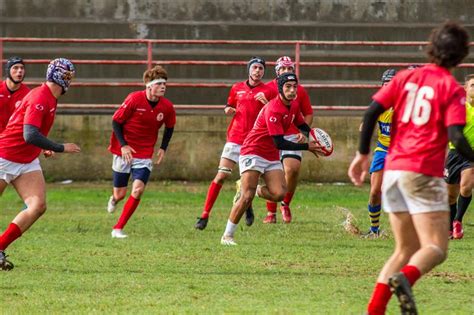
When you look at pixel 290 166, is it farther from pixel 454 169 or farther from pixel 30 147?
pixel 30 147

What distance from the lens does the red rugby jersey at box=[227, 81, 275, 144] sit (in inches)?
642

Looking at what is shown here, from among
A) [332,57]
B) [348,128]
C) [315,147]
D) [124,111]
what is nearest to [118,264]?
[315,147]

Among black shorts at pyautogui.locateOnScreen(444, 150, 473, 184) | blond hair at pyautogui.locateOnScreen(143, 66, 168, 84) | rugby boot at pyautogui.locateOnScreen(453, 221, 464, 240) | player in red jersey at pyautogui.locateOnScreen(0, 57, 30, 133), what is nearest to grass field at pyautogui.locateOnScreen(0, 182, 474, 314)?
rugby boot at pyautogui.locateOnScreen(453, 221, 464, 240)

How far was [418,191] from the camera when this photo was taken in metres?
7.95

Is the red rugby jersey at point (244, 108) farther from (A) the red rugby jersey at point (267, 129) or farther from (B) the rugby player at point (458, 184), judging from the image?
(B) the rugby player at point (458, 184)

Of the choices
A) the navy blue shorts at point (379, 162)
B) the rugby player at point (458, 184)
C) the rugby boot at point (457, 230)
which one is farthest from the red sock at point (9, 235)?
the rugby boot at point (457, 230)

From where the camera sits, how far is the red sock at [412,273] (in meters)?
7.77

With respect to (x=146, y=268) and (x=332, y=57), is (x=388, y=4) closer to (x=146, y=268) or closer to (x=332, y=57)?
(x=332, y=57)

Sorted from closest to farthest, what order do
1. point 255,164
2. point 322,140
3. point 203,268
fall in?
point 203,268 → point 322,140 → point 255,164

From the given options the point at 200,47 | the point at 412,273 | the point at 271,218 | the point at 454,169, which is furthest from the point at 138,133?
the point at 200,47

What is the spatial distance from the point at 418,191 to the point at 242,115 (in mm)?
8594

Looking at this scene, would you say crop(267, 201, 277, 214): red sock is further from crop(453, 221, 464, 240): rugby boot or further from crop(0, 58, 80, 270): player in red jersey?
crop(0, 58, 80, 270): player in red jersey

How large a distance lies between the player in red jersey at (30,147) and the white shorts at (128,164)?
336cm

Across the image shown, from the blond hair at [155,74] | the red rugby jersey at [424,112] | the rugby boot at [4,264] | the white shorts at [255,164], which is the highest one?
the red rugby jersey at [424,112]
